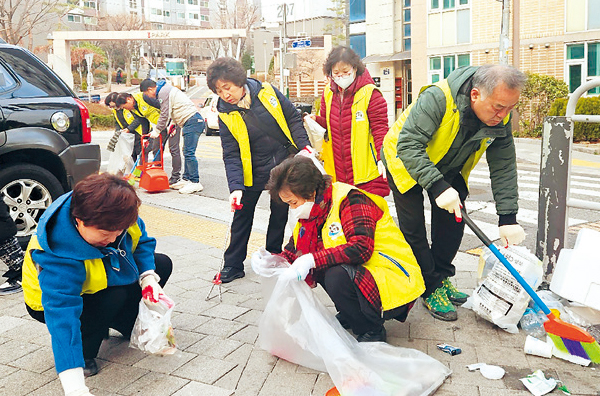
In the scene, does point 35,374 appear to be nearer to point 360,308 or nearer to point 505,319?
point 360,308

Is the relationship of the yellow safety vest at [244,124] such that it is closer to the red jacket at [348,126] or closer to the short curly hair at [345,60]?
the red jacket at [348,126]

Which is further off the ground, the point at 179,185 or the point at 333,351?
the point at 179,185

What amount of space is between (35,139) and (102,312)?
113 inches

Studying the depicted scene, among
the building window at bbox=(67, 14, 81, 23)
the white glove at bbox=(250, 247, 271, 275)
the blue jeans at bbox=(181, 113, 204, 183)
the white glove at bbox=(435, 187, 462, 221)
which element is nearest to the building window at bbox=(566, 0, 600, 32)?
the blue jeans at bbox=(181, 113, 204, 183)

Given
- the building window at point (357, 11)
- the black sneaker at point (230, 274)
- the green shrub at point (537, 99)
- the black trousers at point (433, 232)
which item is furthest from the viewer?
the building window at point (357, 11)

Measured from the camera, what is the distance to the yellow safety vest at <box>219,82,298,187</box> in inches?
169

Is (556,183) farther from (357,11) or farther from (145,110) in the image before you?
(357,11)

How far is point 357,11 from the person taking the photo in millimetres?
31156

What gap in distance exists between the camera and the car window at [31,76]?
5.48m

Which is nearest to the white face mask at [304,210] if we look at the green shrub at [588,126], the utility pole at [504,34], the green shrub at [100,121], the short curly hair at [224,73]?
the short curly hair at [224,73]

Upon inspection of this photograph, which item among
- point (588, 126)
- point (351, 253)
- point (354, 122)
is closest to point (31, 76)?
point (354, 122)

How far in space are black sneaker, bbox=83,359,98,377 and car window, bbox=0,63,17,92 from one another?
3.32m

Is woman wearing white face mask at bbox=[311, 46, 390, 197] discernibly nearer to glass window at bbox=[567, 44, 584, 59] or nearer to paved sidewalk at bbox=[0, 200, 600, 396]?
paved sidewalk at bbox=[0, 200, 600, 396]

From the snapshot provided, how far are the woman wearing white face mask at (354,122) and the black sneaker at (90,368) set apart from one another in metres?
2.20
